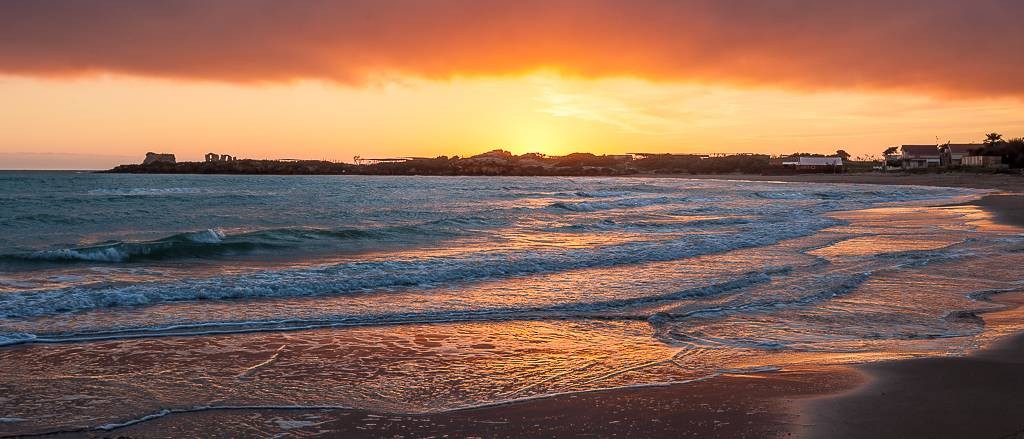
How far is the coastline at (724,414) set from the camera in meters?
5.70

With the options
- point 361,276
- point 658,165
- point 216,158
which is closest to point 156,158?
point 216,158

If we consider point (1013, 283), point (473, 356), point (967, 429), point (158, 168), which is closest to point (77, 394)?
point (473, 356)

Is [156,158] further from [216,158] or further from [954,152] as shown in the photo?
[954,152]

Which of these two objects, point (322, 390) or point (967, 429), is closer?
point (967, 429)

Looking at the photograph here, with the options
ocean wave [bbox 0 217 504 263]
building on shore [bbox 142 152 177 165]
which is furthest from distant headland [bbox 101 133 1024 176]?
ocean wave [bbox 0 217 504 263]

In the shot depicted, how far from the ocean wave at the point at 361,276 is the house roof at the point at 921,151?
110 m

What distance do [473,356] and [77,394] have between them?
12.1ft

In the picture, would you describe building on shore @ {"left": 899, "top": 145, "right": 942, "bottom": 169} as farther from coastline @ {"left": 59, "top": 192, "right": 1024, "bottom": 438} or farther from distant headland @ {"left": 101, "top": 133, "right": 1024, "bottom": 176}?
coastline @ {"left": 59, "top": 192, "right": 1024, "bottom": 438}

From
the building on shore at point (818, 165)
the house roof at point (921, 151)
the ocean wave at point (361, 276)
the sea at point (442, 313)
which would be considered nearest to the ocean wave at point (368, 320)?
the sea at point (442, 313)

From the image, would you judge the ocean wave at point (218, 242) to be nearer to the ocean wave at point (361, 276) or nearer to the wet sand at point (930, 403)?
the ocean wave at point (361, 276)

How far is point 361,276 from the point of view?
1456 centimetres

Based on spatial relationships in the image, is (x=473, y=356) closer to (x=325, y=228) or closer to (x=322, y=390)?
(x=322, y=390)

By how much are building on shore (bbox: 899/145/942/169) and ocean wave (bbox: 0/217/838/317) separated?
4145 inches

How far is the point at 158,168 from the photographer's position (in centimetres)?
12938
